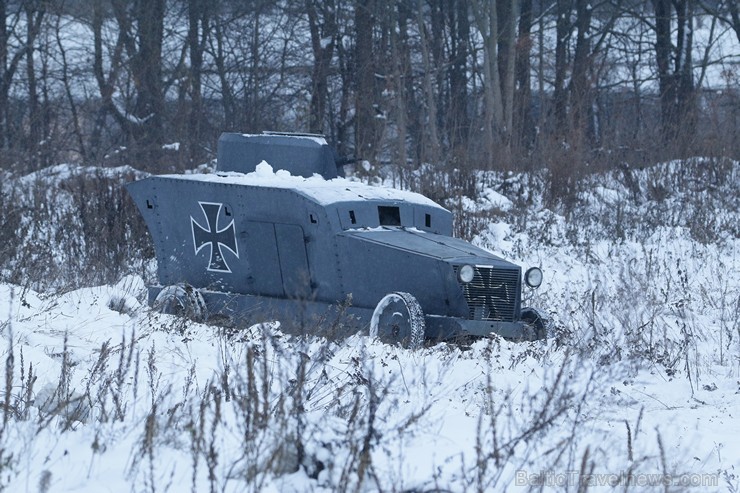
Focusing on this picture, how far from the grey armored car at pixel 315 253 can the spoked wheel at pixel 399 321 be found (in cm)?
1

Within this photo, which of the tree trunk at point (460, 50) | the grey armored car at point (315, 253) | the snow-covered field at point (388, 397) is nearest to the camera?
the snow-covered field at point (388, 397)

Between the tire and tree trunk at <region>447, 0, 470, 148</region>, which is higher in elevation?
tree trunk at <region>447, 0, 470, 148</region>

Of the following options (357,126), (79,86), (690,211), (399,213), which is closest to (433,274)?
(399,213)

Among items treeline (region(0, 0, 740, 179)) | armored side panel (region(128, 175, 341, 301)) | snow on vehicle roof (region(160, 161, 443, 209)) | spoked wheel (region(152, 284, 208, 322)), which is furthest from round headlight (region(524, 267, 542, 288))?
treeline (region(0, 0, 740, 179))

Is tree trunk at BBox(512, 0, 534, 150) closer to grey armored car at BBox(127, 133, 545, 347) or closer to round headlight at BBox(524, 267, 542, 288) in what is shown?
grey armored car at BBox(127, 133, 545, 347)

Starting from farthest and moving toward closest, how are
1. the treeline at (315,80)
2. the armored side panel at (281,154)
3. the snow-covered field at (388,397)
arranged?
1. the treeline at (315,80)
2. the armored side panel at (281,154)
3. the snow-covered field at (388,397)

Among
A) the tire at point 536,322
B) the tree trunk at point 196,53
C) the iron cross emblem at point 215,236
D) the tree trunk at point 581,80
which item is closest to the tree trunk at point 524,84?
the tree trunk at point 581,80

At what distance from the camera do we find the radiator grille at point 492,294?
8594 mm

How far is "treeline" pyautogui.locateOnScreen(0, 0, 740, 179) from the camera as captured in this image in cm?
2136

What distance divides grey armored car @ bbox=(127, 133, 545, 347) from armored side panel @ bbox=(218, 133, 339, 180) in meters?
0.01

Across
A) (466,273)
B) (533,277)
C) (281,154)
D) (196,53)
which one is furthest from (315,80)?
(466,273)

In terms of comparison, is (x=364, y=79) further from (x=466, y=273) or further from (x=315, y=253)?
(x=466, y=273)

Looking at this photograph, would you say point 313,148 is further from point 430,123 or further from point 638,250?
point 430,123

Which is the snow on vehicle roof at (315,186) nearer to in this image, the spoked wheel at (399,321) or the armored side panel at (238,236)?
the armored side panel at (238,236)
